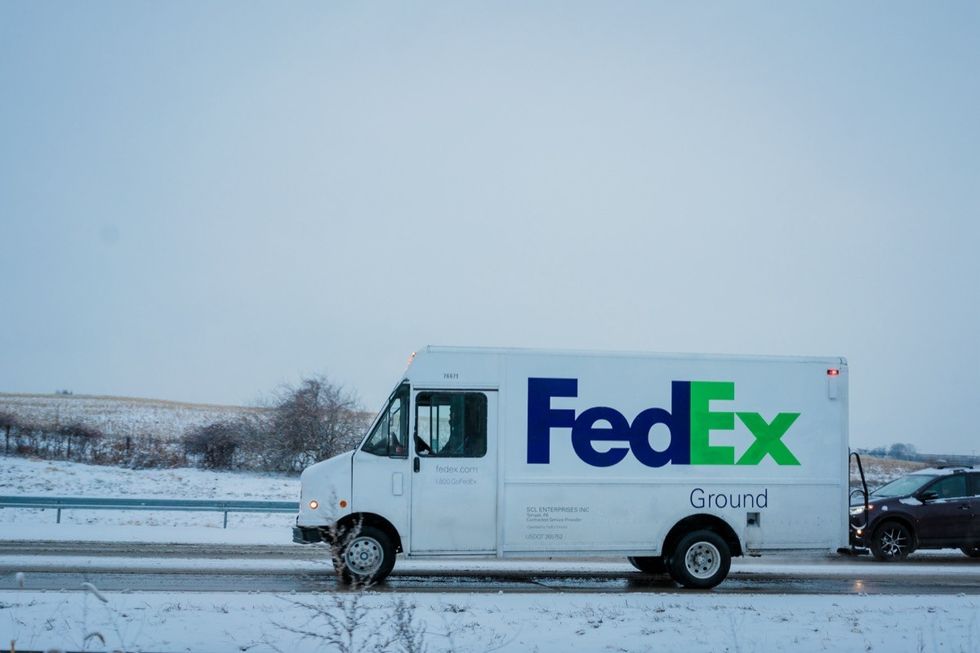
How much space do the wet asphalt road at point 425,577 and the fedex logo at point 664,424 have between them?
5.85 ft

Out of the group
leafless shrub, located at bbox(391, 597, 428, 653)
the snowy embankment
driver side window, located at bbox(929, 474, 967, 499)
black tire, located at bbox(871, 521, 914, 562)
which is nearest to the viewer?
leafless shrub, located at bbox(391, 597, 428, 653)

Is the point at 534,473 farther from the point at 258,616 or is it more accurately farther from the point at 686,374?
the point at 258,616

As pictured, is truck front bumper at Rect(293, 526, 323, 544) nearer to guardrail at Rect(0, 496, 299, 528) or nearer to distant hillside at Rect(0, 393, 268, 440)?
guardrail at Rect(0, 496, 299, 528)

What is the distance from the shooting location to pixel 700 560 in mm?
12578

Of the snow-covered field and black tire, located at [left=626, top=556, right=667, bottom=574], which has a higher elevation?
the snow-covered field

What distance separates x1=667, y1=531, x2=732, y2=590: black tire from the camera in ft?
40.9

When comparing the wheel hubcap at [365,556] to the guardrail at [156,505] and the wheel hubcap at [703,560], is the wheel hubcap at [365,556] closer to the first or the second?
the wheel hubcap at [703,560]

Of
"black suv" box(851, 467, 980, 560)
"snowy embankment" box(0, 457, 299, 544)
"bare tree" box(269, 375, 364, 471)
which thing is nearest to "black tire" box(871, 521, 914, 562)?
"black suv" box(851, 467, 980, 560)

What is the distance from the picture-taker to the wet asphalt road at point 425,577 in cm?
1227

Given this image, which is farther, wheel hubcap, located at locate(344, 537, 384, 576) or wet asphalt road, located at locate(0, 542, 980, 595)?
wet asphalt road, located at locate(0, 542, 980, 595)

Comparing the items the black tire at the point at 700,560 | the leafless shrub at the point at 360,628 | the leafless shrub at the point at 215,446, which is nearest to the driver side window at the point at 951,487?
the black tire at the point at 700,560

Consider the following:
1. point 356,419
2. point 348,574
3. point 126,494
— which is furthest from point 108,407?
point 348,574

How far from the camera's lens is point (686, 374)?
12.8 meters

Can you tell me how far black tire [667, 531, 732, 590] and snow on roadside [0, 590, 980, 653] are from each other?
113cm
